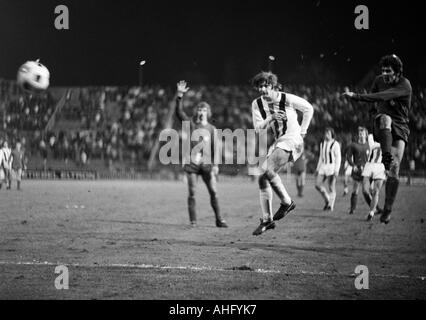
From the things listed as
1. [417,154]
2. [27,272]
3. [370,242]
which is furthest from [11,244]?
[417,154]

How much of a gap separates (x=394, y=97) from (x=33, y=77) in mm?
5255

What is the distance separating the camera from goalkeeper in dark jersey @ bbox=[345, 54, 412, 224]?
6.42 meters

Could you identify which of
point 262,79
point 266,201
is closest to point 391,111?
point 262,79

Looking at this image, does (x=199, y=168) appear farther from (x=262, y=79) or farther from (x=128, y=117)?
(x=128, y=117)

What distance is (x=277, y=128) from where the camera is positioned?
7.34 m

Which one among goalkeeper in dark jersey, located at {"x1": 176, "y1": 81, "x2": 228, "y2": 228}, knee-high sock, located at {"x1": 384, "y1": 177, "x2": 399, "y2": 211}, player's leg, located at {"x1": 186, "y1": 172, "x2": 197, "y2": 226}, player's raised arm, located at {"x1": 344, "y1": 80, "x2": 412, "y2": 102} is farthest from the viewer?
player's leg, located at {"x1": 186, "y1": 172, "x2": 197, "y2": 226}

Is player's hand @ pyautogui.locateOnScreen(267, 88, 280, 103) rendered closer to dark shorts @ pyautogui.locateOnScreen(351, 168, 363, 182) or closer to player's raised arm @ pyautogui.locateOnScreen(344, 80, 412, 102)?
player's raised arm @ pyautogui.locateOnScreen(344, 80, 412, 102)

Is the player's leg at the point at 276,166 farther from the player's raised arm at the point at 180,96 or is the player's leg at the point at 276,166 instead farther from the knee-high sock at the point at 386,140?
the player's raised arm at the point at 180,96

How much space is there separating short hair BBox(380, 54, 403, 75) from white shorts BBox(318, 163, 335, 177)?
23.4 feet

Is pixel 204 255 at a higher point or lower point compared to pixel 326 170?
lower

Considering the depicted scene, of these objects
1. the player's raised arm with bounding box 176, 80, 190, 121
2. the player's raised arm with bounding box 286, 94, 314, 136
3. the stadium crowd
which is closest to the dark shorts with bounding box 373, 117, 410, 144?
the player's raised arm with bounding box 286, 94, 314, 136

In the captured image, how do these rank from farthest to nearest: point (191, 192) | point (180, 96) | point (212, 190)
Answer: point (191, 192) < point (212, 190) < point (180, 96)

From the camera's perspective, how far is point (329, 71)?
1348 cm

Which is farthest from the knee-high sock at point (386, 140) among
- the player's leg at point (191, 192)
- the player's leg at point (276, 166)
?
the player's leg at point (191, 192)
